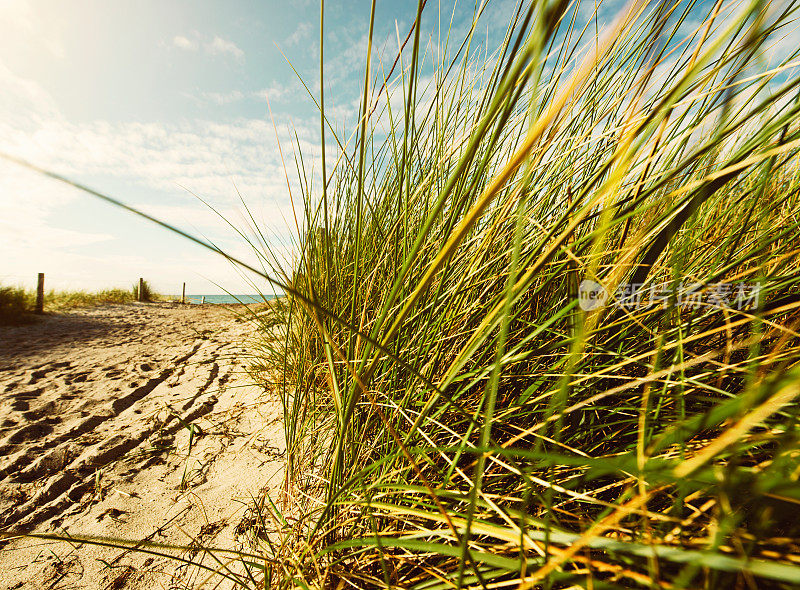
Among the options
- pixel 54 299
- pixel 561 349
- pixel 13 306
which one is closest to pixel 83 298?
pixel 54 299

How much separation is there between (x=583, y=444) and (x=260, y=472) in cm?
108

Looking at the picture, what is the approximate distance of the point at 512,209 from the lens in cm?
71

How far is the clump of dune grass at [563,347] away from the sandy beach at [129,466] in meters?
0.31

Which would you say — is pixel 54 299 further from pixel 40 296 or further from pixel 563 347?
pixel 563 347

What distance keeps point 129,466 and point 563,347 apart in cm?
177

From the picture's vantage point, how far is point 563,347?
31.0 inches

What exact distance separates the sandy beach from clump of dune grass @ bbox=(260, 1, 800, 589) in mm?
306

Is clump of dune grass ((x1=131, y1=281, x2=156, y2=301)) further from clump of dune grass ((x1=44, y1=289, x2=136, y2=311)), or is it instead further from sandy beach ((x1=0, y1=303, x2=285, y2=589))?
sandy beach ((x1=0, y1=303, x2=285, y2=589))

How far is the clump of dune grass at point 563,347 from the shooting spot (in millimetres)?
392

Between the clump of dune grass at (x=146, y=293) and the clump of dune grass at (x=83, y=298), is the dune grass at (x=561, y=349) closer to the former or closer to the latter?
the clump of dune grass at (x=83, y=298)

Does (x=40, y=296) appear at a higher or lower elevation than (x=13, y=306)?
higher

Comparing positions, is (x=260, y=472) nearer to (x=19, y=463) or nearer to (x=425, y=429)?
(x=425, y=429)

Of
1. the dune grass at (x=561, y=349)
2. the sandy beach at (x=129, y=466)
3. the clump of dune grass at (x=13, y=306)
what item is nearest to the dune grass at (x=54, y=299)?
the clump of dune grass at (x=13, y=306)

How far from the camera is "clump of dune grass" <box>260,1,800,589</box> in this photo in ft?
1.29
